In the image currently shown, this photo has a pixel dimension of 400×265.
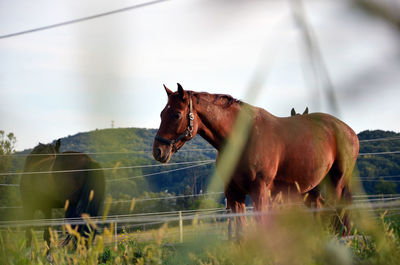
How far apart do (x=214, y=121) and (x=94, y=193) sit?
5.01 meters

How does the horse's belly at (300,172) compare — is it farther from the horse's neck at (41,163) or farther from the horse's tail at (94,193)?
the horse's neck at (41,163)

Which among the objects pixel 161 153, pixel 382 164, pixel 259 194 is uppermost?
pixel 161 153

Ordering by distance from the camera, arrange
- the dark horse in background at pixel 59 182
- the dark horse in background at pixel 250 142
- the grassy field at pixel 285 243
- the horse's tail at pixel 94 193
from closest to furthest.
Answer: the grassy field at pixel 285 243
the dark horse in background at pixel 250 142
the horse's tail at pixel 94 193
the dark horse in background at pixel 59 182

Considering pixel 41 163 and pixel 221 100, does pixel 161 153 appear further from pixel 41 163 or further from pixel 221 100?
pixel 41 163

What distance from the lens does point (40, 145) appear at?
8578 millimetres

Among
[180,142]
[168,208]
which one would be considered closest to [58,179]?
[180,142]

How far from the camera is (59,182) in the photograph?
833 centimetres

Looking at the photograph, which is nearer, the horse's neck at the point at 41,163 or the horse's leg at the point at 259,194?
the horse's leg at the point at 259,194

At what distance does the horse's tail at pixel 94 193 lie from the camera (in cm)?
794

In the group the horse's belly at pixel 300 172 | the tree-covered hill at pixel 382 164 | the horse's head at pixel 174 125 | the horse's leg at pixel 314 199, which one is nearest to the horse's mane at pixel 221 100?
the horse's head at pixel 174 125

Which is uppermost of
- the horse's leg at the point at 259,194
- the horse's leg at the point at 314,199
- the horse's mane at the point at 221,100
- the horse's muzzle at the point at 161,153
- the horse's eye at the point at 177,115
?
the horse's mane at the point at 221,100

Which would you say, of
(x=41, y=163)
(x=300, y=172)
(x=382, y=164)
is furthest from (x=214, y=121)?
(x=41, y=163)

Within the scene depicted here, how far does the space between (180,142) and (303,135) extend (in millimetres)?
965

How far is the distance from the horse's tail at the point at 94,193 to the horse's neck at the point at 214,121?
494 cm
